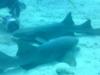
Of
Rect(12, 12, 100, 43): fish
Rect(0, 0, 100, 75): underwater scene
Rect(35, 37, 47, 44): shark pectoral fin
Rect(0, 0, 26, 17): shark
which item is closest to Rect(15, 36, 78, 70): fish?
Rect(0, 0, 100, 75): underwater scene

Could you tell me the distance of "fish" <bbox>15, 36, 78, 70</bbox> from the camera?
3.40 m

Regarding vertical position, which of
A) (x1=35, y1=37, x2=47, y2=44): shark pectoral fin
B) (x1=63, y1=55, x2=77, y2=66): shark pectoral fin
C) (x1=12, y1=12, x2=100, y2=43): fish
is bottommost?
(x1=63, y1=55, x2=77, y2=66): shark pectoral fin

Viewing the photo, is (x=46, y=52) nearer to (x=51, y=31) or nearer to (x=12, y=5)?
(x=51, y=31)

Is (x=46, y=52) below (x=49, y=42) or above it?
below

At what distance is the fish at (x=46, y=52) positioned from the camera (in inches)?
134

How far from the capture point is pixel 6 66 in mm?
3283

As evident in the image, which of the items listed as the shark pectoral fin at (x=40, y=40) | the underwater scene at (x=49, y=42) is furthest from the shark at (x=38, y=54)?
the shark pectoral fin at (x=40, y=40)

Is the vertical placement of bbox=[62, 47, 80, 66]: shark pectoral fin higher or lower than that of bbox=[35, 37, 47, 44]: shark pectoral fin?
lower

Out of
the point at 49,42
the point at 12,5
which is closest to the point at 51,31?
the point at 49,42

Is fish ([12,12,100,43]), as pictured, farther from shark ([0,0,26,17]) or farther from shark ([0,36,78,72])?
shark ([0,0,26,17])

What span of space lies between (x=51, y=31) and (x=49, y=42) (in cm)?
71

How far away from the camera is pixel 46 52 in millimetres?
3582

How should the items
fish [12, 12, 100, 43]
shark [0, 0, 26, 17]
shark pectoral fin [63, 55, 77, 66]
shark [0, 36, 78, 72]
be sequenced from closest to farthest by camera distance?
shark [0, 36, 78, 72] → shark pectoral fin [63, 55, 77, 66] → fish [12, 12, 100, 43] → shark [0, 0, 26, 17]

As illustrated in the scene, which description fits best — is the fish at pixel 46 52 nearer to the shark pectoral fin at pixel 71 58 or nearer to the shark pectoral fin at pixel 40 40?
the shark pectoral fin at pixel 71 58
